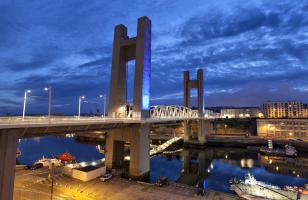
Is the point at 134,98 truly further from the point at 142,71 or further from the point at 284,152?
the point at 284,152

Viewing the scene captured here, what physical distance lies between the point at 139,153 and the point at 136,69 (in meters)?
12.1

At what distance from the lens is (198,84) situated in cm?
7700

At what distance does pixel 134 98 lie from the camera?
30812 millimetres

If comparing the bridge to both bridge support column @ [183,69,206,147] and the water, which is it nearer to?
the water

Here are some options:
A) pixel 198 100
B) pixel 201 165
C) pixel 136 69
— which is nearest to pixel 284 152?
pixel 201 165

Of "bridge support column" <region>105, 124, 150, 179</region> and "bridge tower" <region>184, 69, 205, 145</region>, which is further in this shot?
"bridge tower" <region>184, 69, 205, 145</region>

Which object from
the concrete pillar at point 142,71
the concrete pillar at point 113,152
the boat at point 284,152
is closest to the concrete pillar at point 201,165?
the concrete pillar at point 113,152

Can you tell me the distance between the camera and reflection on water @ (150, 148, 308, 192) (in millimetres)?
34250

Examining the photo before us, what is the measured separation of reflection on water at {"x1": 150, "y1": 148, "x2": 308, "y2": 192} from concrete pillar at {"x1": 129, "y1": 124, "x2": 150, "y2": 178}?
589 centimetres

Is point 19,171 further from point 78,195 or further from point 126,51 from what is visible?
point 126,51

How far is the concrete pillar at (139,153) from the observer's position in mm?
28016

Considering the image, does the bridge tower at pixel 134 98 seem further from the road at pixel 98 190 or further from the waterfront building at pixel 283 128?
the waterfront building at pixel 283 128

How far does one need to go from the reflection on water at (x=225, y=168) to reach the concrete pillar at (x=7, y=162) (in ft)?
73.1

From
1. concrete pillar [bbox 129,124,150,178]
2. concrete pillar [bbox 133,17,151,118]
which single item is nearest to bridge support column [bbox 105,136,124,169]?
concrete pillar [bbox 129,124,150,178]
